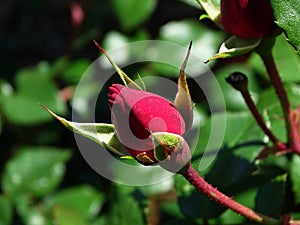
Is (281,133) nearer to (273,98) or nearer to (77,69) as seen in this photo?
(273,98)

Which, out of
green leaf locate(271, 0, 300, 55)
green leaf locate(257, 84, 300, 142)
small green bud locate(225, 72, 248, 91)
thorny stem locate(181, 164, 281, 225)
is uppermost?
green leaf locate(271, 0, 300, 55)

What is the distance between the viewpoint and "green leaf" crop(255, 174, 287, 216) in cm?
120

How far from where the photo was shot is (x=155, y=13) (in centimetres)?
281

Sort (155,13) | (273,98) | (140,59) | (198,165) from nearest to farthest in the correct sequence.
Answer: (198,165)
(273,98)
(140,59)
(155,13)

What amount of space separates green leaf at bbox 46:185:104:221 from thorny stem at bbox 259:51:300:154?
0.82 metres

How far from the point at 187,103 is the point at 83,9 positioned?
145 centimetres

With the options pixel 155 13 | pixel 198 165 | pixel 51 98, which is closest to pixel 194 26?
pixel 51 98

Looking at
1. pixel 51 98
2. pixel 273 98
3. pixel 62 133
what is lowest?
pixel 62 133

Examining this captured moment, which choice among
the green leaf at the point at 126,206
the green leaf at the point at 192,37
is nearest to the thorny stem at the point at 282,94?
the green leaf at the point at 126,206

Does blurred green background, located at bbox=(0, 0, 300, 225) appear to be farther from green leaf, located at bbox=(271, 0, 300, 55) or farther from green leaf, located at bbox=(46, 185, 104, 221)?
green leaf, located at bbox=(271, 0, 300, 55)

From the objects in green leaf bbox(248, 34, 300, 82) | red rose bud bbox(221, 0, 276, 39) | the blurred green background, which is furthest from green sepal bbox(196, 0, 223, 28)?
green leaf bbox(248, 34, 300, 82)

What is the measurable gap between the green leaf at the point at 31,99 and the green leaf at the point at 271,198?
3.00 feet

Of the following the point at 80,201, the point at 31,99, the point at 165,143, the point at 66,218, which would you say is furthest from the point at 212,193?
the point at 31,99

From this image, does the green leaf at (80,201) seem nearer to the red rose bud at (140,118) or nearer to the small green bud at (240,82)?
the small green bud at (240,82)
